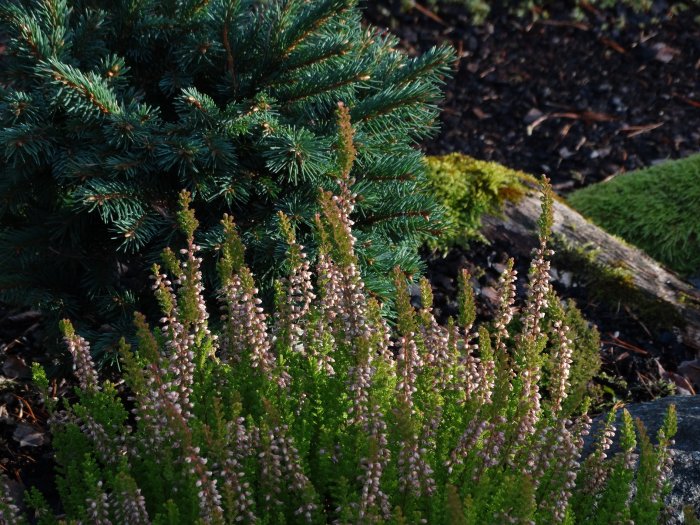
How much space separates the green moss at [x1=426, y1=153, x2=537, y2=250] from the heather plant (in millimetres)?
2005

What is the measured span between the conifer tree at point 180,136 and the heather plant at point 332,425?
672 millimetres

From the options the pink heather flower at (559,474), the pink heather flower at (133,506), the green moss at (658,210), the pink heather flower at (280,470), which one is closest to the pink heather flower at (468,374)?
the pink heather flower at (559,474)

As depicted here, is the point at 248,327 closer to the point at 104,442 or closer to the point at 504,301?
the point at 104,442

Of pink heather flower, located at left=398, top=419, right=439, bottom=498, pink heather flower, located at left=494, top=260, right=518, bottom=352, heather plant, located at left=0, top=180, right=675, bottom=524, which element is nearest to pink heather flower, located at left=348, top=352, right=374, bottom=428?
heather plant, located at left=0, top=180, right=675, bottom=524

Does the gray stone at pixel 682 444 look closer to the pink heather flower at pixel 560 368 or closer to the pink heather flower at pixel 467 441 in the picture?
the pink heather flower at pixel 560 368

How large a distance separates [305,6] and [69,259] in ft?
4.16

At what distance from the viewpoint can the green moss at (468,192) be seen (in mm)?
4445

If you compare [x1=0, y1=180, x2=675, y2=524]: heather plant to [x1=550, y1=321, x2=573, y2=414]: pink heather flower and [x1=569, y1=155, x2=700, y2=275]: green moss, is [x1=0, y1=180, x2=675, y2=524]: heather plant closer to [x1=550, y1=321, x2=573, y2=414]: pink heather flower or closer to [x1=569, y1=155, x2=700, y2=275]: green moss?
[x1=550, y1=321, x2=573, y2=414]: pink heather flower

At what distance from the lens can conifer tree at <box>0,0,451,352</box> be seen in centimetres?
288

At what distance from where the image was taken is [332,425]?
89.1 inches

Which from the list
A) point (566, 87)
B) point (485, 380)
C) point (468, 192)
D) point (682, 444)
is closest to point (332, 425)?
point (485, 380)

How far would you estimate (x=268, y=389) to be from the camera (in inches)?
88.9

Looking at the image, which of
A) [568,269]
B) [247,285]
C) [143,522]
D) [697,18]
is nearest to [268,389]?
[247,285]

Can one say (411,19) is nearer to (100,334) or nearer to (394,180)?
(394,180)
